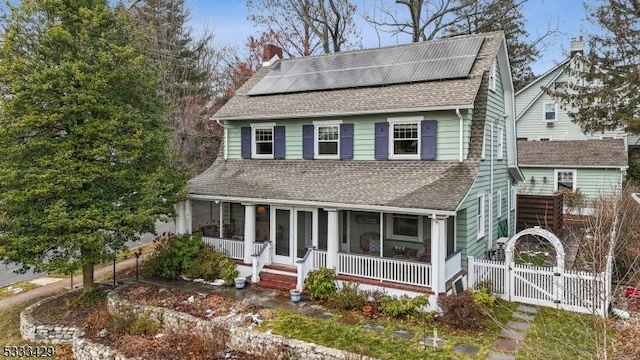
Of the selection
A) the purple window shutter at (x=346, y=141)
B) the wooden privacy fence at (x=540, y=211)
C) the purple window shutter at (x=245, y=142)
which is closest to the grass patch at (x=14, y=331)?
the purple window shutter at (x=245, y=142)

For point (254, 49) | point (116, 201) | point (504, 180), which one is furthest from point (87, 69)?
point (254, 49)

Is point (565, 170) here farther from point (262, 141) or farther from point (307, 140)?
point (262, 141)

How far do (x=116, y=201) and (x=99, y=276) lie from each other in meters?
5.71

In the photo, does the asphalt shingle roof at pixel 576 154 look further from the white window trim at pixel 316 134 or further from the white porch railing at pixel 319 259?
the white porch railing at pixel 319 259

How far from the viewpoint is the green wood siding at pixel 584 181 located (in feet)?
76.4

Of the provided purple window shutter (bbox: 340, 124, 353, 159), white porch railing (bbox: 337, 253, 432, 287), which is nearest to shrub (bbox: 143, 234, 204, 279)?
white porch railing (bbox: 337, 253, 432, 287)

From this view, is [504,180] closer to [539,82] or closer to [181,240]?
[181,240]

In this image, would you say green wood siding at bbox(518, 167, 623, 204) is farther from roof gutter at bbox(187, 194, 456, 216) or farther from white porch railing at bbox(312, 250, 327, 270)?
white porch railing at bbox(312, 250, 327, 270)

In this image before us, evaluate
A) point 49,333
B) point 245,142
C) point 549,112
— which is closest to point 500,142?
point 245,142

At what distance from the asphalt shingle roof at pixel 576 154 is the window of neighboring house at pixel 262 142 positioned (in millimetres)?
17759

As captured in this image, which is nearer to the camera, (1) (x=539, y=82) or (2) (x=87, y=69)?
(2) (x=87, y=69)

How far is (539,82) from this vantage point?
102 feet

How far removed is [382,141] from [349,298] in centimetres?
529

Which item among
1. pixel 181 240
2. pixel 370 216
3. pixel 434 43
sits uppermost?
pixel 434 43
